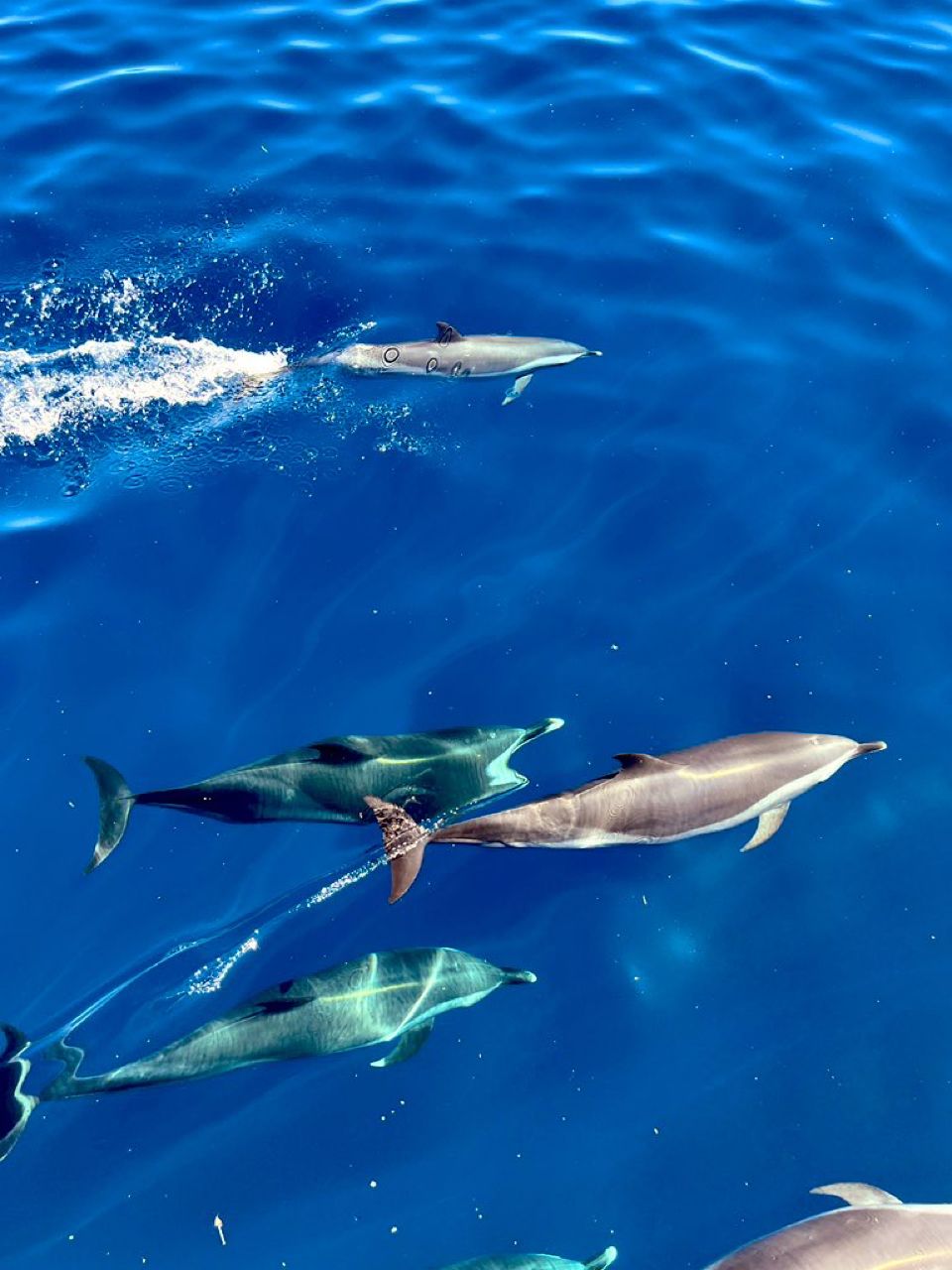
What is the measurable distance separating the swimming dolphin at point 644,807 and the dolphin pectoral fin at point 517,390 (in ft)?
14.3

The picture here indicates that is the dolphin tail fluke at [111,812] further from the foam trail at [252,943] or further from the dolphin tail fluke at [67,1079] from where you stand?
the dolphin tail fluke at [67,1079]

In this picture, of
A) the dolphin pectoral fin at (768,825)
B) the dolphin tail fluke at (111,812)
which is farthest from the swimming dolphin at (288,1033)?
the dolphin pectoral fin at (768,825)

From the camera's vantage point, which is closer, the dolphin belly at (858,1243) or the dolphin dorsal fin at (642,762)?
Answer: the dolphin belly at (858,1243)

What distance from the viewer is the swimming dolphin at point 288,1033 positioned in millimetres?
6715

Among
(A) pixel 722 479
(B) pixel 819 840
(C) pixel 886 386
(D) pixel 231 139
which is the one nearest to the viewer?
(B) pixel 819 840

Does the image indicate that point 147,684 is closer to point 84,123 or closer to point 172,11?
point 84,123

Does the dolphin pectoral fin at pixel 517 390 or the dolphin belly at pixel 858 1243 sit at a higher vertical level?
the dolphin pectoral fin at pixel 517 390

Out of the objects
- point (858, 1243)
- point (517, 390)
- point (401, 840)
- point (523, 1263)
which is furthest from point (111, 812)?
point (517, 390)

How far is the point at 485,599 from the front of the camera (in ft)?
30.5

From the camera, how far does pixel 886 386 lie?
10.9m

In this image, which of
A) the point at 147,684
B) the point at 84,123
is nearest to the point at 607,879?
the point at 147,684

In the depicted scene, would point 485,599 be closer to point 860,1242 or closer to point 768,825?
point 768,825

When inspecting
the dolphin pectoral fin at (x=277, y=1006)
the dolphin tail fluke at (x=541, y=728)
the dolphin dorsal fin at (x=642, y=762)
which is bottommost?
the dolphin pectoral fin at (x=277, y=1006)

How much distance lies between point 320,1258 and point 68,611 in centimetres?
524
